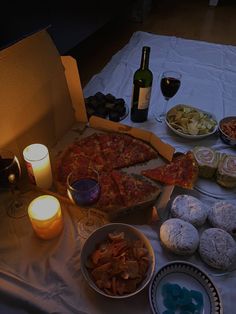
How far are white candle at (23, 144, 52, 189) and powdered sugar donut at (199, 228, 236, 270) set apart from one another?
510 mm

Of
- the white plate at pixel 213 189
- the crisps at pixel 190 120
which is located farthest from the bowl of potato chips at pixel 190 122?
the white plate at pixel 213 189

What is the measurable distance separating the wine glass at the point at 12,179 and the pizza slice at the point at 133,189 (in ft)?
1.02

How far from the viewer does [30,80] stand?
3.18 feet

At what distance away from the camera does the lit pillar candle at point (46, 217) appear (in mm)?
761

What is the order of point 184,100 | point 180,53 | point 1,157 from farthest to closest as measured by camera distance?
1. point 180,53
2. point 184,100
3. point 1,157

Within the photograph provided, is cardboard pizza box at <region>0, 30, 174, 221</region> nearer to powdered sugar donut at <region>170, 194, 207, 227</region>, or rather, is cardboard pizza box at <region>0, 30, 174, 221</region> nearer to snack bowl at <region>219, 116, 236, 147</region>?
powdered sugar donut at <region>170, 194, 207, 227</region>

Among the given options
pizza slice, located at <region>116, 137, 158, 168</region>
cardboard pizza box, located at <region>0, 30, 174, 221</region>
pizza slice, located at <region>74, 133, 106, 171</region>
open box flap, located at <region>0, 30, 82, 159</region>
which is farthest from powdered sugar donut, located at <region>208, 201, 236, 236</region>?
open box flap, located at <region>0, 30, 82, 159</region>

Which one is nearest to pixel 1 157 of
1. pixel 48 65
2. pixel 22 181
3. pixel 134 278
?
pixel 22 181

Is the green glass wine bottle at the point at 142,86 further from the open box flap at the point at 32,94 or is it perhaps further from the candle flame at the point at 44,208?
the candle flame at the point at 44,208

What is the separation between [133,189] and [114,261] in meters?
0.29

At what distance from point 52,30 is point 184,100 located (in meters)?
1.05

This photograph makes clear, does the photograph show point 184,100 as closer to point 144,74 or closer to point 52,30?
point 144,74

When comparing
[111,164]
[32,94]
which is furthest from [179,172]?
[32,94]

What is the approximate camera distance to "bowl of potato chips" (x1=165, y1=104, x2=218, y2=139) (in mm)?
1161
